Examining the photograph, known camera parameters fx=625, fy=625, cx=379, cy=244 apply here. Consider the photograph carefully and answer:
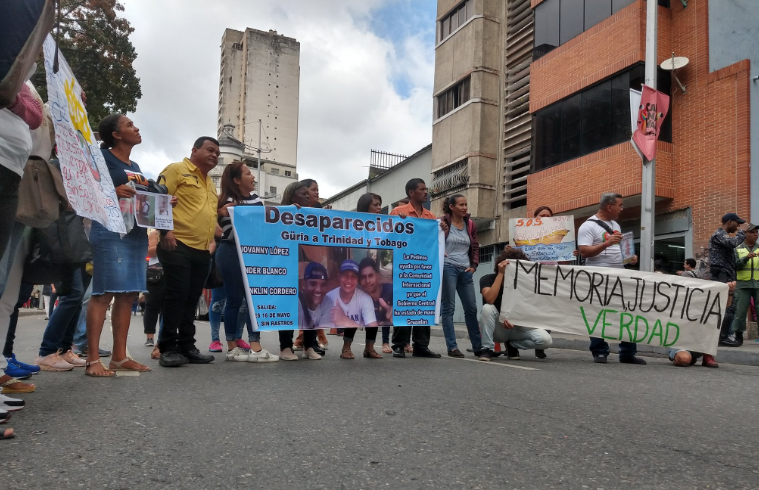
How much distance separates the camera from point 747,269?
931cm

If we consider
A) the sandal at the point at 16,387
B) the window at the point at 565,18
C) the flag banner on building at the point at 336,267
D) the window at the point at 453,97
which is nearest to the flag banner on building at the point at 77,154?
the sandal at the point at 16,387

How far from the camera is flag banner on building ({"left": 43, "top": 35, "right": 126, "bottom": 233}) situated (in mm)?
3354

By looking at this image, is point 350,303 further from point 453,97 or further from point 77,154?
point 453,97

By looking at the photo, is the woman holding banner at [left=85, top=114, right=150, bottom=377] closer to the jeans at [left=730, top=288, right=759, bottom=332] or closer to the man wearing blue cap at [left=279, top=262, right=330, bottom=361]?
the man wearing blue cap at [left=279, top=262, right=330, bottom=361]

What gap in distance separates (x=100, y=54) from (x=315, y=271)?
1518 cm

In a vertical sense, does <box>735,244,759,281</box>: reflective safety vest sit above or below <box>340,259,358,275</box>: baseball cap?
above

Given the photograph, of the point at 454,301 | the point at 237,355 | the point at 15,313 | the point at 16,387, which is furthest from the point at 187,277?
the point at 454,301

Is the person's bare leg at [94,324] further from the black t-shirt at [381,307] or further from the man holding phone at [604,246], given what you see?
the man holding phone at [604,246]

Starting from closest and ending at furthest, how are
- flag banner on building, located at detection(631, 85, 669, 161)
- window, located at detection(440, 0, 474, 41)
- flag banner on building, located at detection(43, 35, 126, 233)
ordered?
1. flag banner on building, located at detection(43, 35, 126, 233)
2. flag banner on building, located at detection(631, 85, 669, 161)
3. window, located at detection(440, 0, 474, 41)

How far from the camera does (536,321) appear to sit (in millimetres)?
6789

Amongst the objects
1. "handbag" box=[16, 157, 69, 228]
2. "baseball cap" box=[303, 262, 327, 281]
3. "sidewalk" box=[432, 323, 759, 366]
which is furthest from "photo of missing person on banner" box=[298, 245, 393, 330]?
"sidewalk" box=[432, 323, 759, 366]

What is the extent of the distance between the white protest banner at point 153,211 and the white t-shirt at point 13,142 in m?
1.62

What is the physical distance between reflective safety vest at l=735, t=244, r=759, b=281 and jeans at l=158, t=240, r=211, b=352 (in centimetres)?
793

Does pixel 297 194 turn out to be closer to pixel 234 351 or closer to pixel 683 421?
pixel 234 351
